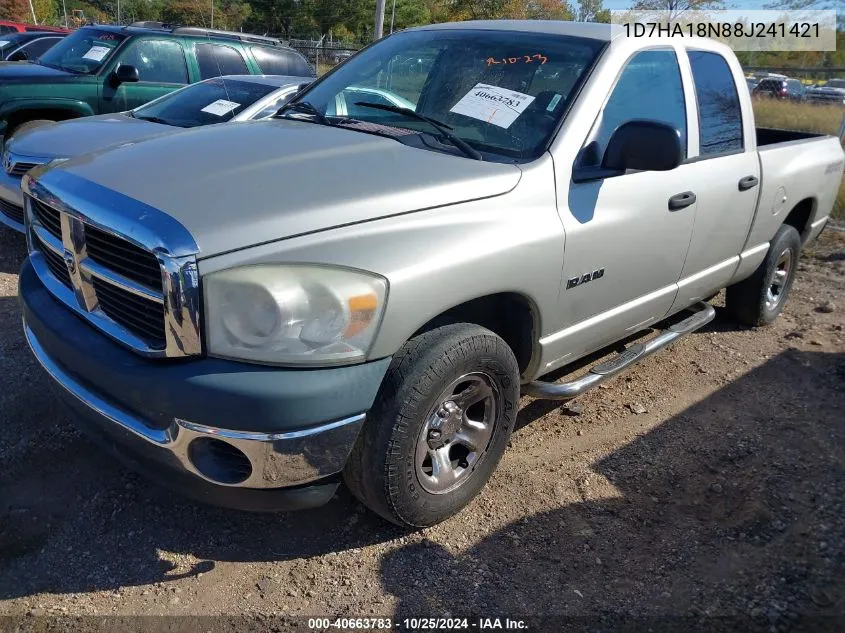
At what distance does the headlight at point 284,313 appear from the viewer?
6.90ft

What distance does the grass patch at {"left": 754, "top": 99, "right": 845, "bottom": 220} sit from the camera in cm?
1488

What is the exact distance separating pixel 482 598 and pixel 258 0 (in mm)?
43771

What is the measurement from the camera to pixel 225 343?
212 cm

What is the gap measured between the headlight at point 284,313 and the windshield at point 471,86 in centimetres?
105

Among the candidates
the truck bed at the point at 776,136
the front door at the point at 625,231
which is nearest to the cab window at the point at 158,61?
the truck bed at the point at 776,136

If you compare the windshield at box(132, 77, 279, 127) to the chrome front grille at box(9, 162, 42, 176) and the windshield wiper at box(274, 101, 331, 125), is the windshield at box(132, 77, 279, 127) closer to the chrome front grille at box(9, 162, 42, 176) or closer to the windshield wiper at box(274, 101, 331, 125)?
the chrome front grille at box(9, 162, 42, 176)

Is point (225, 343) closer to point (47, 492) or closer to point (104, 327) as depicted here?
point (104, 327)

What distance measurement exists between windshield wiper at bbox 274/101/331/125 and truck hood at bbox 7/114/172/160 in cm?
193

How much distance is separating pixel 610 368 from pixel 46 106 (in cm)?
638

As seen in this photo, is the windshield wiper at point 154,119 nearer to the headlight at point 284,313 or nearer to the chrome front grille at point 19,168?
the chrome front grille at point 19,168

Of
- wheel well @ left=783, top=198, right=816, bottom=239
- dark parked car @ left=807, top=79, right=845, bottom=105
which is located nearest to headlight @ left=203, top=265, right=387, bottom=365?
wheel well @ left=783, top=198, right=816, bottom=239

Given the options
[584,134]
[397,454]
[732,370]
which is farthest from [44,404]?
[732,370]

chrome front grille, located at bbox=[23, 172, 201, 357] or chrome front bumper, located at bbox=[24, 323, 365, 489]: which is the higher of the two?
chrome front grille, located at bbox=[23, 172, 201, 357]

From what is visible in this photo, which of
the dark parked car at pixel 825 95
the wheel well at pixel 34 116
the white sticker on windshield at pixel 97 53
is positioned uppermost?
the white sticker on windshield at pixel 97 53
